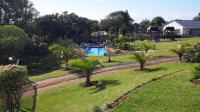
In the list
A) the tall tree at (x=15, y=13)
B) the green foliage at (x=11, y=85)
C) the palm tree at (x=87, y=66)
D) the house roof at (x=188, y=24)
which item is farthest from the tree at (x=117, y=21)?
the green foliage at (x=11, y=85)

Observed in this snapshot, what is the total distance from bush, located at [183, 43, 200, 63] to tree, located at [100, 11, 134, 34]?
58955mm

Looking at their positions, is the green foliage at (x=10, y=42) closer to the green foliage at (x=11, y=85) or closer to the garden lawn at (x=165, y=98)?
the green foliage at (x=11, y=85)

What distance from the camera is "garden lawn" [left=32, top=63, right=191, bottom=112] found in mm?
17922

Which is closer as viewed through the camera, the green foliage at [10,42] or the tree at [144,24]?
the green foliage at [10,42]

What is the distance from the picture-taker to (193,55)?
1019 inches

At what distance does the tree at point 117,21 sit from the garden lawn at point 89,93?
62494 mm

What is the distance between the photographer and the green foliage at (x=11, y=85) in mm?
14367

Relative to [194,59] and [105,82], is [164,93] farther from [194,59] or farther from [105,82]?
[194,59]

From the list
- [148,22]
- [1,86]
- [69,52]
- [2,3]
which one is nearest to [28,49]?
[69,52]

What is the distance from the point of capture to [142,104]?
15.4 meters

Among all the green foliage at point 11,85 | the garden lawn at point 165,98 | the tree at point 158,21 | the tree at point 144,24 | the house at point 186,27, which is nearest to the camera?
the green foliage at point 11,85

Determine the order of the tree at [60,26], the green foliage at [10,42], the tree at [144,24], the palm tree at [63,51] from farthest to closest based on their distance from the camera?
the tree at [144,24] < the tree at [60,26] < the green foliage at [10,42] < the palm tree at [63,51]

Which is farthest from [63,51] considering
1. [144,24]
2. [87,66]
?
[144,24]

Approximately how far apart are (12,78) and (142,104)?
574cm
